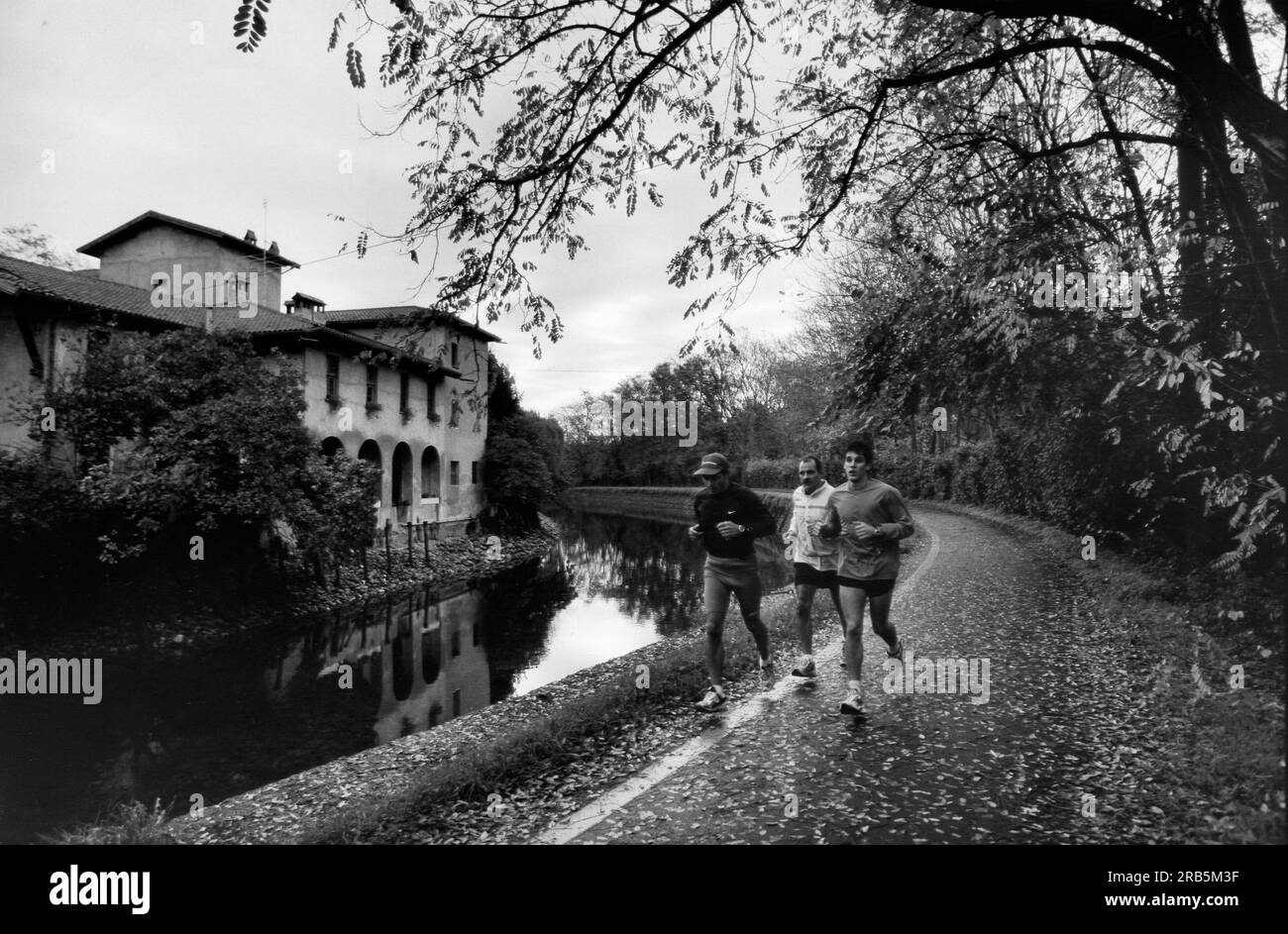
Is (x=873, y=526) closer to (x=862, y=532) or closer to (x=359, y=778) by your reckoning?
(x=862, y=532)

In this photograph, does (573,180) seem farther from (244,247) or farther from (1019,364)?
(244,247)

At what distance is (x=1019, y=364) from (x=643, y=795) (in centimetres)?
596

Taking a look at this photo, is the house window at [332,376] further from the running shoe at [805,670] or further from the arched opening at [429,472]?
the running shoe at [805,670]

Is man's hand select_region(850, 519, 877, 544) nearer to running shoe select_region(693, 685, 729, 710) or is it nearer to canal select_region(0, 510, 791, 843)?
running shoe select_region(693, 685, 729, 710)

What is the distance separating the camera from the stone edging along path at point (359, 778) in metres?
4.69

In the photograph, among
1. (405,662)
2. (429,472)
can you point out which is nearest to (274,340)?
(429,472)

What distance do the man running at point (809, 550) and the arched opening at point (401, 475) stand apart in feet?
69.2

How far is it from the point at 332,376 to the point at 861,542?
68.4ft

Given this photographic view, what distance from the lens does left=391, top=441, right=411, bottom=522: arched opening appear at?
2541 centimetres

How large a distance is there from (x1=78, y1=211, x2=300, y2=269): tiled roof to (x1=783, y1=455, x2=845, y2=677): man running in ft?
48.9

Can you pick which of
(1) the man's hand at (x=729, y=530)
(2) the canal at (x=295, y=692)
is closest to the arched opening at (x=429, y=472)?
(2) the canal at (x=295, y=692)

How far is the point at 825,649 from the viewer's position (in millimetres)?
7281

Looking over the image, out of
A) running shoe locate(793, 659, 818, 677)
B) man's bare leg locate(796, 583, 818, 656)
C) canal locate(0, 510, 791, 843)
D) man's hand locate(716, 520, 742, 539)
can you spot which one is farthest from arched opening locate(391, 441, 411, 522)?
man's hand locate(716, 520, 742, 539)

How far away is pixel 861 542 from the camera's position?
5.06 meters
